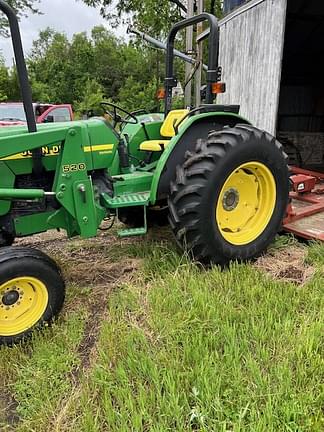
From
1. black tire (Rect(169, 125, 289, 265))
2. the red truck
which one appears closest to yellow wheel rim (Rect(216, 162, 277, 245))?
black tire (Rect(169, 125, 289, 265))

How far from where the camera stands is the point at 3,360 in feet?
7.13

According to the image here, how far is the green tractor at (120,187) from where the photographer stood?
237cm

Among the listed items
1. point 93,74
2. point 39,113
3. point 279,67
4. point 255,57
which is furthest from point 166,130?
point 93,74

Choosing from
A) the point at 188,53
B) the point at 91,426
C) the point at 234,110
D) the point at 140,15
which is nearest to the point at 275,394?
the point at 91,426

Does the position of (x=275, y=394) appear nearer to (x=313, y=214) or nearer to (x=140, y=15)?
(x=313, y=214)

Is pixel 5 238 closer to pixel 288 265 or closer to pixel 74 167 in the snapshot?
pixel 74 167

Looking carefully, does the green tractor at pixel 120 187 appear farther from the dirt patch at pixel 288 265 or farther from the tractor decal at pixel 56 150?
the dirt patch at pixel 288 265

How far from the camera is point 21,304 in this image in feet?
7.77

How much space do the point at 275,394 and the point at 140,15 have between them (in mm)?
15698

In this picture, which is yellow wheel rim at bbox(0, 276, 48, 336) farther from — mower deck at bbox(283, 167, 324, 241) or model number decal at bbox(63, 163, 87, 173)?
mower deck at bbox(283, 167, 324, 241)

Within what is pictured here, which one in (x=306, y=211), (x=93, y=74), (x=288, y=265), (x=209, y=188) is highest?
(x=93, y=74)

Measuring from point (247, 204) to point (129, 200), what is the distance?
3.18 feet

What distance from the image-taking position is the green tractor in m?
2.37

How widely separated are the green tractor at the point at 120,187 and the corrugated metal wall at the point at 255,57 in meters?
2.13
